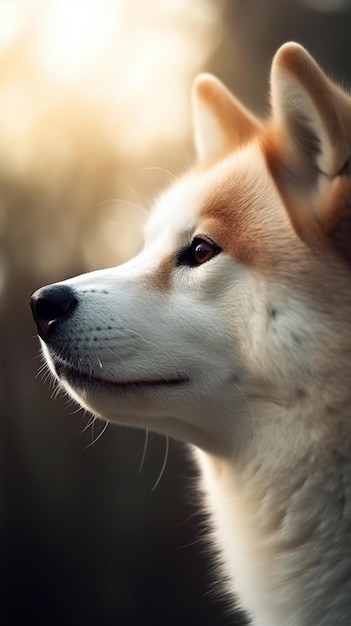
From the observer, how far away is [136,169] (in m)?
1.14

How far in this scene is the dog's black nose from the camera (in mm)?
665

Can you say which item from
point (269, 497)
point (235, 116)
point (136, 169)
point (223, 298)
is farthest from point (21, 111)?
point (269, 497)

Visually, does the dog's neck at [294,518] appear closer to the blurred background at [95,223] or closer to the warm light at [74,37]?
the blurred background at [95,223]

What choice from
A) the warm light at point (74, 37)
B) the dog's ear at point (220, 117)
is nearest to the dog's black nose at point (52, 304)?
the dog's ear at point (220, 117)

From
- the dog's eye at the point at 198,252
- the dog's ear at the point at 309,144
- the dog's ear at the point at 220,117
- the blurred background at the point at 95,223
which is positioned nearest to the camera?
the dog's ear at the point at 309,144

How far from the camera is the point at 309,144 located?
2.21ft

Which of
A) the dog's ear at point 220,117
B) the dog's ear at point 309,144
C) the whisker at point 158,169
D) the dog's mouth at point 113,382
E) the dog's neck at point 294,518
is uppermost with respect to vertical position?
the whisker at point 158,169

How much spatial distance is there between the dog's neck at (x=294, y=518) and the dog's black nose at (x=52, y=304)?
0.21 meters

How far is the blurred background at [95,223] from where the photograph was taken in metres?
1.12

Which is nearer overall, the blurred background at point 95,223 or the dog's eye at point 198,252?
the dog's eye at point 198,252

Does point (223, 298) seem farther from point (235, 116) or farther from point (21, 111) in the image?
point (21, 111)

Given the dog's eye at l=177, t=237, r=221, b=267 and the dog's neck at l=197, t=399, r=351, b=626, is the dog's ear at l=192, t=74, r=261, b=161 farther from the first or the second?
the dog's neck at l=197, t=399, r=351, b=626

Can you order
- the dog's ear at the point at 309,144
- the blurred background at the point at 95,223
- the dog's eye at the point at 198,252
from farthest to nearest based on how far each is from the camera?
the blurred background at the point at 95,223 → the dog's eye at the point at 198,252 → the dog's ear at the point at 309,144

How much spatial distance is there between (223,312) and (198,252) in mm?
79
